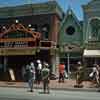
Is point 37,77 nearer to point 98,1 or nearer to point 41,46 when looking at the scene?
point 41,46

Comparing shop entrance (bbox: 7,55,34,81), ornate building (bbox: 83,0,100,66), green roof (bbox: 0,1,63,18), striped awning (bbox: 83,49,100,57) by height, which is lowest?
shop entrance (bbox: 7,55,34,81)

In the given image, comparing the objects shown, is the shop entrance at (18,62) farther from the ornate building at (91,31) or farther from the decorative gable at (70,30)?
the ornate building at (91,31)

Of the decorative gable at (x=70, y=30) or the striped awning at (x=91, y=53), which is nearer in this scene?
the striped awning at (x=91, y=53)

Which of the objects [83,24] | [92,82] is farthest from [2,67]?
[92,82]

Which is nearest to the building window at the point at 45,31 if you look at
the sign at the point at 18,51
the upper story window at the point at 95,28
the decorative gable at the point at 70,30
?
the decorative gable at the point at 70,30

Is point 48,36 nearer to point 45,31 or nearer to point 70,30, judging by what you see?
point 45,31

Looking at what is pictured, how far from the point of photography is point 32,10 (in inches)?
1663

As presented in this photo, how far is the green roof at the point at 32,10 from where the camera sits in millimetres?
41275

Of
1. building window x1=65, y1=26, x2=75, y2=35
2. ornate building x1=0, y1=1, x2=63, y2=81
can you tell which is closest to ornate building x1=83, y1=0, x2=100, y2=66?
building window x1=65, y1=26, x2=75, y2=35

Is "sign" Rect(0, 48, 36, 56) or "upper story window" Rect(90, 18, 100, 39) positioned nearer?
"sign" Rect(0, 48, 36, 56)

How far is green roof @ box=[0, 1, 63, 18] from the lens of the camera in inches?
1625

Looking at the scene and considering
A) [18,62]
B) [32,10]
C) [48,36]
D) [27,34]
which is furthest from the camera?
[32,10]

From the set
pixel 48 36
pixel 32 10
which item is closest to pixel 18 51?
pixel 48 36

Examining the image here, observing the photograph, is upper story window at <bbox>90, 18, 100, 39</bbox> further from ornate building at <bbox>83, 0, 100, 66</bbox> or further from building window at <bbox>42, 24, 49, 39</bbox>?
building window at <bbox>42, 24, 49, 39</bbox>
